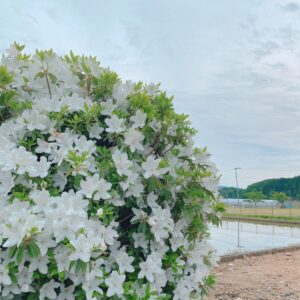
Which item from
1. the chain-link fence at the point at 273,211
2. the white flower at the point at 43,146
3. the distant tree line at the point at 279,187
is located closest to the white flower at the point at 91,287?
the white flower at the point at 43,146

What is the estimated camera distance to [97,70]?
2.01m

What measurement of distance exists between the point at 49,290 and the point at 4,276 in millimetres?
180

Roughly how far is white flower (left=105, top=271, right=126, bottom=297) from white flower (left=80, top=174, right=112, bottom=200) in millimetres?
320

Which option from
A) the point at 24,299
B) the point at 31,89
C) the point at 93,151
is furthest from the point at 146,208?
the point at 31,89

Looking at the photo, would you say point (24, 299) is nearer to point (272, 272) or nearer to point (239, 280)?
point (239, 280)

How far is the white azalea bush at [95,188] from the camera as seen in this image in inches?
57.8

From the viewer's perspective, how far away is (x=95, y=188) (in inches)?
63.2

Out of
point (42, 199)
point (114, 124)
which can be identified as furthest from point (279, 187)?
point (42, 199)

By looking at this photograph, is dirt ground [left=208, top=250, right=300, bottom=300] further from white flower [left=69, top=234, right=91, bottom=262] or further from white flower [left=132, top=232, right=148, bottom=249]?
white flower [left=69, top=234, right=91, bottom=262]

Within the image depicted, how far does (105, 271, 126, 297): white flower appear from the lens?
5.26 feet

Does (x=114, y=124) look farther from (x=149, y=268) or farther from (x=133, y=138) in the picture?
(x=149, y=268)

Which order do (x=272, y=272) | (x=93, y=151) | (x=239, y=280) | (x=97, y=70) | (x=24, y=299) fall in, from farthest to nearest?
(x=272, y=272) → (x=239, y=280) → (x=97, y=70) → (x=93, y=151) → (x=24, y=299)

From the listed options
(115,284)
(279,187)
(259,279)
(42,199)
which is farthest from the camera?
(279,187)

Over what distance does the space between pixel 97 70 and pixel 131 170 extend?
57 centimetres
